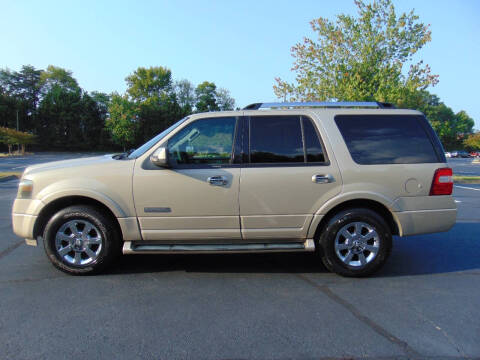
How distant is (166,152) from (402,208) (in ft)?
9.05

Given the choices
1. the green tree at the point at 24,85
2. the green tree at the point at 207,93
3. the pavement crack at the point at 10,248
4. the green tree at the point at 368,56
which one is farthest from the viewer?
the green tree at the point at 207,93

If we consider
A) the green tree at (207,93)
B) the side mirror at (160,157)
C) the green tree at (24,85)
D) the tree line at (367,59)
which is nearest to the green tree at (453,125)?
the green tree at (207,93)

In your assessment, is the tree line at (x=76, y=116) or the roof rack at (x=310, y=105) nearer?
the roof rack at (x=310, y=105)

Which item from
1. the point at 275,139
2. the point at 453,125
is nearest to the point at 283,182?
the point at 275,139

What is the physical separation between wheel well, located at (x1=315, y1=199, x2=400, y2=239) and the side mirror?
1.92m

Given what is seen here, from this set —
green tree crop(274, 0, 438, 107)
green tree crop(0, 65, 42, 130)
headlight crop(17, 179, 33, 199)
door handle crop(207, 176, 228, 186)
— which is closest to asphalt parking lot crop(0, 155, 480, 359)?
Result: headlight crop(17, 179, 33, 199)

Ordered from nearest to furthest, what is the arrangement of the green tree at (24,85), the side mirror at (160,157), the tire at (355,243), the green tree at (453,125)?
the side mirror at (160,157) → the tire at (355,243) → the green tree at (24,85) → the green tree at (453,125)

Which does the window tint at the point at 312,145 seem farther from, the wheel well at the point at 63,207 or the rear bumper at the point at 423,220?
the wheel well at the point at 63,207

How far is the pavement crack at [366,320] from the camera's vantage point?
269 centimetres

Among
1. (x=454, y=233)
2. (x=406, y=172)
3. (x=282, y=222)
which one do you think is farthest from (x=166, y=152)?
(x=454, y=233)

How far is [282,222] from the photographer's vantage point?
4168 millimetres

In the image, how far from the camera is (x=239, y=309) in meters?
3.37

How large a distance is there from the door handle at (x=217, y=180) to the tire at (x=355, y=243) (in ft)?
4.23

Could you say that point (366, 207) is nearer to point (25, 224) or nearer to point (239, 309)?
point (239, 309)
